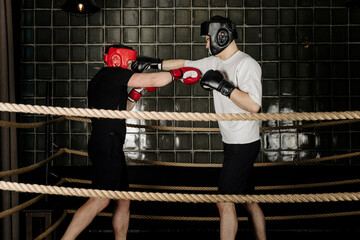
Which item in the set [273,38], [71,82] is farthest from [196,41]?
[71,82]

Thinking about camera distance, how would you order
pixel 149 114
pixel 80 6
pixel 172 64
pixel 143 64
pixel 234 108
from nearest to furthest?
pixel 149 114 → pixel 234 108 → pixel 143 64 → pixel 172 64 → pixel 80 6

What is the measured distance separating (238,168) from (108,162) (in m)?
0.65

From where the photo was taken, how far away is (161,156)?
361 cm

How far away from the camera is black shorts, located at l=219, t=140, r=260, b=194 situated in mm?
1451

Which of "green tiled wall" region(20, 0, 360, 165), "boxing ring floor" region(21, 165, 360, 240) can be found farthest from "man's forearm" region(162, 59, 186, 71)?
"green tiled wall" region(20, 0, 360, 165)


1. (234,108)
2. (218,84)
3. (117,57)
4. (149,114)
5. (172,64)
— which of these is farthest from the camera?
(172,64)

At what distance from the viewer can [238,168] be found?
1465mm

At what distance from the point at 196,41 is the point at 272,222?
2.29m

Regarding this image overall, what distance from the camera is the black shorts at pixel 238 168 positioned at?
1.45 m

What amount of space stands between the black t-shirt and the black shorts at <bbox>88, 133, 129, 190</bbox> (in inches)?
1.6

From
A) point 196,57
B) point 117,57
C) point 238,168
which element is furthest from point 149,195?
point 196,57

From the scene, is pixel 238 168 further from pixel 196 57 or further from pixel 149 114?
pixel 196 57

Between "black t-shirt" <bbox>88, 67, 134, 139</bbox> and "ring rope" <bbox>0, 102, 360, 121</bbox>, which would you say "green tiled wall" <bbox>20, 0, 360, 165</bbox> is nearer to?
"black t-shirt" <bbox>88, 67, 134, 139</bbox>

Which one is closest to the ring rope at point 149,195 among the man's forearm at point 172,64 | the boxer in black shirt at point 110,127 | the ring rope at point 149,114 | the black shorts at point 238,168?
the ring rope at point 149,114
